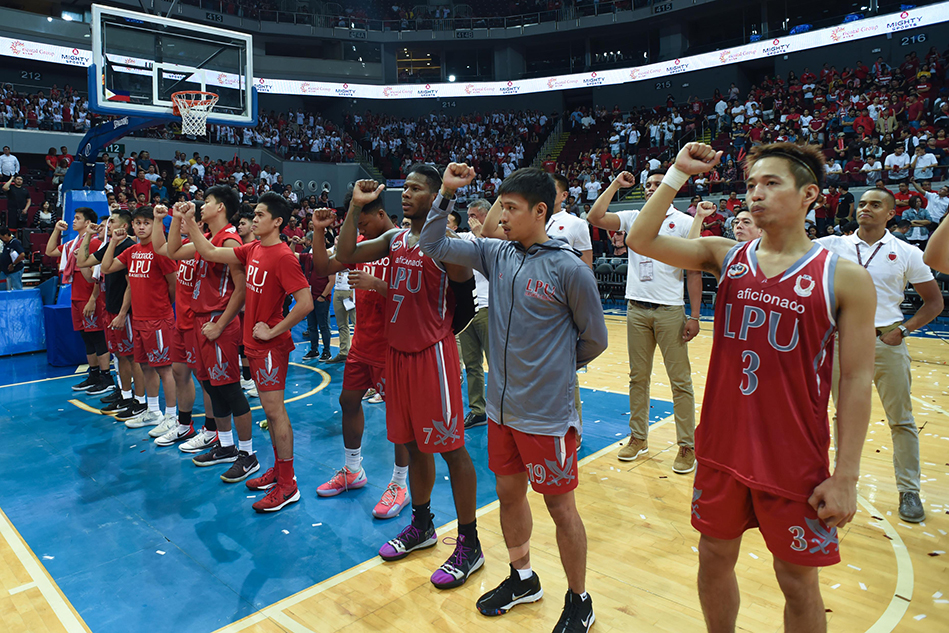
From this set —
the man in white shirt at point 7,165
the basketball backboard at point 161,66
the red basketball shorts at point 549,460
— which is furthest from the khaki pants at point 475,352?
the man in white shirt at point 7,165

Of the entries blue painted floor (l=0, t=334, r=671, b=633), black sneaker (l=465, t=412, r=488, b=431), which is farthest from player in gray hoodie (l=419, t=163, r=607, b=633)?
black sneaker (l=465, t=412, r=488, b=431)

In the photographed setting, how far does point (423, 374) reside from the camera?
3.62 meters

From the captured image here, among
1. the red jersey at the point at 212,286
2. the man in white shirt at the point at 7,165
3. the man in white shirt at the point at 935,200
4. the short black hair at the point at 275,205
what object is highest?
the man in white shirt at the point at 7,165

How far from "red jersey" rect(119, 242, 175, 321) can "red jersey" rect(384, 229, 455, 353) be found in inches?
150

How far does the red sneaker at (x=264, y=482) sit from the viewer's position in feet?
15.9

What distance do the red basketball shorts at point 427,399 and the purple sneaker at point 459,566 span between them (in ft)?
1.99

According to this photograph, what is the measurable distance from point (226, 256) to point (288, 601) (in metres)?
2.85

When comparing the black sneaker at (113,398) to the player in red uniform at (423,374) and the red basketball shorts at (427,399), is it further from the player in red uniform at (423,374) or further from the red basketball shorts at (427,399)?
the red basketball shorts at (427,399)

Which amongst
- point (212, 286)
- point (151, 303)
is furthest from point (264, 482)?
point (151, 303)

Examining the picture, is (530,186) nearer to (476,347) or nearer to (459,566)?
(459,566)

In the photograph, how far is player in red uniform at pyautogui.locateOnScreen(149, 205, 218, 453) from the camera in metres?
5.61

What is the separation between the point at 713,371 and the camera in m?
2.42

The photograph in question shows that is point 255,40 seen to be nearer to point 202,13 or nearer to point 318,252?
point 202,13

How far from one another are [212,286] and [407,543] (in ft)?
9.79
